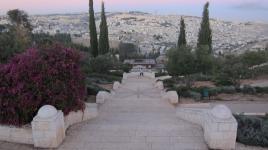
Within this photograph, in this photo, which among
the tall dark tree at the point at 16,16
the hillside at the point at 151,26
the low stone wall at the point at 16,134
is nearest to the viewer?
the low stone wall at the point at 16,134

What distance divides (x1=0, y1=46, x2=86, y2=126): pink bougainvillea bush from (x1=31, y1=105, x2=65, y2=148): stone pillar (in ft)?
2.24

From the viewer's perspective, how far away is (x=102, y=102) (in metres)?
17.8

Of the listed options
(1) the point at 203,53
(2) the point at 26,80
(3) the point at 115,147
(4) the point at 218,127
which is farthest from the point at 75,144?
(1) the point at 203,53

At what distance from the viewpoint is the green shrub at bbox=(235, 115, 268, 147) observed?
8258 mm

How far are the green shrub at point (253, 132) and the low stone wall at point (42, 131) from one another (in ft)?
13.1

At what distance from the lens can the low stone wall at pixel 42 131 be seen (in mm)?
8008

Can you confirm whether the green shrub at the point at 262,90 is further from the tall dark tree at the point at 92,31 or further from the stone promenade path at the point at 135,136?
the tall dark tree at the point at 92,31

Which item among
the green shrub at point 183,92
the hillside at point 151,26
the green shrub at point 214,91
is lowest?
the hillside at point 151,26

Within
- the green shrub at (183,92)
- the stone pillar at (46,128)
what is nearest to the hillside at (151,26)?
the green shrub at (183,92)

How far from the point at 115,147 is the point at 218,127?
7.36 ft

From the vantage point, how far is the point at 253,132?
8.48 meters

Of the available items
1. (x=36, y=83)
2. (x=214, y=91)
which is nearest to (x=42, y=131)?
(x=36, y=83)

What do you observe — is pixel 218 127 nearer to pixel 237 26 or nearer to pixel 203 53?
pixel 203 53

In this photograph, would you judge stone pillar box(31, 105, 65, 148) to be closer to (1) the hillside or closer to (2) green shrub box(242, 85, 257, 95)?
(2) green shrub box(242, 85, 257, 95)
